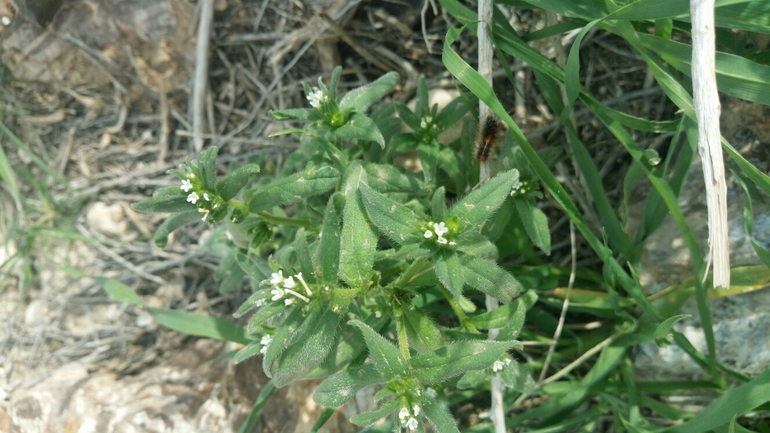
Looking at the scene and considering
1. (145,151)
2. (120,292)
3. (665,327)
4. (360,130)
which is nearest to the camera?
(665,327)

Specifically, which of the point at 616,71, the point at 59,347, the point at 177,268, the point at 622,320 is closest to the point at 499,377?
the point at 622,320

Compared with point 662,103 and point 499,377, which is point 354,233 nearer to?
point 499,377

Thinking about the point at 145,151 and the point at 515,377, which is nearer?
the point at 515,377

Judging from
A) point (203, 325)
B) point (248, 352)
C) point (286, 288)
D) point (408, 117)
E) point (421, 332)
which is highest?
point (408, 117)

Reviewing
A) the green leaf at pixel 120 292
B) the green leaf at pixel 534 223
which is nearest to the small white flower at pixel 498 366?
the green leaf at pixel 534 223

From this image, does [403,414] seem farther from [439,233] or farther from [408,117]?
[408,117]

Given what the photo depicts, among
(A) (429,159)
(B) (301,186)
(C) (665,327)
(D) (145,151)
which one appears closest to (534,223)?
(A) (429,159)

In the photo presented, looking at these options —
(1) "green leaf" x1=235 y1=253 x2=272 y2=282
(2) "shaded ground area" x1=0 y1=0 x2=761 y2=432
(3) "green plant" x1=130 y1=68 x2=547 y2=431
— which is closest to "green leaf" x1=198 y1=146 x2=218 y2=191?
(3) "green plant" x1=130 y1=68 x2=547 y2=431
